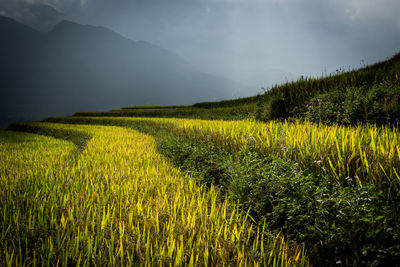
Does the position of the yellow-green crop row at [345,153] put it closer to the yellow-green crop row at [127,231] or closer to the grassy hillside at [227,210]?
the grassy hillside at [227,210]

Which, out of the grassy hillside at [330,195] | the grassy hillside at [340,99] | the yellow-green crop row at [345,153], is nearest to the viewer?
the grassy hillside at [330,195]

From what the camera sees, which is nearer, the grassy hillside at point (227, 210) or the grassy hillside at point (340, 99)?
the grassy hillside at point (227, 210)

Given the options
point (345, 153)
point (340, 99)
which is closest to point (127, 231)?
point (345, 153)

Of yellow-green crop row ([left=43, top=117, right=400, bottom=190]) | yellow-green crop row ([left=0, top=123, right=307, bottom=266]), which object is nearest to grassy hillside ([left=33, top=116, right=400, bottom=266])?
yellow-green crop row ([left=43, top=117, right=400, bottom=190])

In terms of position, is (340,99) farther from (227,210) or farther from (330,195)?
(227,210)

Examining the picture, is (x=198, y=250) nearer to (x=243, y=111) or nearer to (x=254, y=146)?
(x=254, y=146)

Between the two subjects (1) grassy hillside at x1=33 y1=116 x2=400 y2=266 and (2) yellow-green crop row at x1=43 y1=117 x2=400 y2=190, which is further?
(2) yellow-green crop row at x1=43 y1=117 x2=400 y2=190

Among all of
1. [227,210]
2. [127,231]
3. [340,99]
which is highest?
[340,99]

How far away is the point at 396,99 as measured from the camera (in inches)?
235

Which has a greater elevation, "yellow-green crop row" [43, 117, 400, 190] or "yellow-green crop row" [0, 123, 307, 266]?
"yellow-green crop row" [43, 117, 400, 190]

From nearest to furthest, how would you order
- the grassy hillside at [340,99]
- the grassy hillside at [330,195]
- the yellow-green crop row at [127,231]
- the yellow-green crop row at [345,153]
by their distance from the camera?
1. the yellow-green crop row at [127,231]
2. the grassy hillside at [330,195]
3. the yellow-green crop row at [345,153]
4. the grassy hillside at [340,99]

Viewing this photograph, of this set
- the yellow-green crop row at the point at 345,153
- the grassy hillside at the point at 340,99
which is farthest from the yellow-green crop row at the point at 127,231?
the grassy hillside at the point at 340,99

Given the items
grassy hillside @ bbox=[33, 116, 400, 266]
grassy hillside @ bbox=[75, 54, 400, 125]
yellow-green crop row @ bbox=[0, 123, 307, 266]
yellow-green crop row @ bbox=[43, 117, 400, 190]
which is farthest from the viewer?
grassy hillside @ bbox=[75, 54, 400, 125]

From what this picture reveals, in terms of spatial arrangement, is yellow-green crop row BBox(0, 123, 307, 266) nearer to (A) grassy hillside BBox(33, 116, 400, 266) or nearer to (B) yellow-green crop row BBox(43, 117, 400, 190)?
(A) grassy hillside BBox(33, 116, 400, 266)
